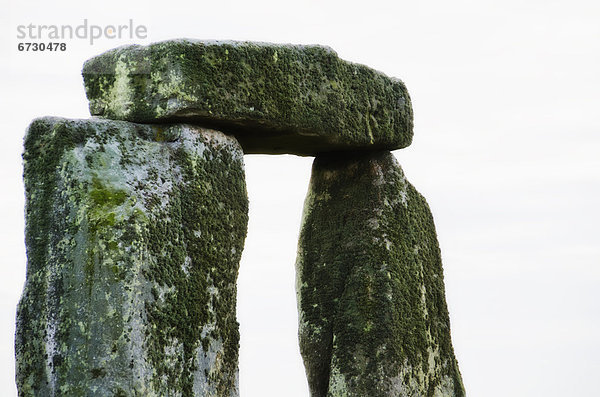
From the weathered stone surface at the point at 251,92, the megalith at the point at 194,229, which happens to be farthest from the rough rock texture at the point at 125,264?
the weathered stone surface at the point at 251,92

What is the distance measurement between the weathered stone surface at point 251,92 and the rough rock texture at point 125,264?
0.19 m

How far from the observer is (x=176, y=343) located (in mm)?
6199

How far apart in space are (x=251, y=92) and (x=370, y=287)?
1.82m

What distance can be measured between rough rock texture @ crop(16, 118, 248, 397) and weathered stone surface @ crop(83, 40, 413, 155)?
0.19m

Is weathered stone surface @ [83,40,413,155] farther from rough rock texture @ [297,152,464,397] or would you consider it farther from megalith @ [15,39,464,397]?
rough rock texture @ [297,152,464,397]

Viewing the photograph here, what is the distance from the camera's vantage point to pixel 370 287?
25.9 feet

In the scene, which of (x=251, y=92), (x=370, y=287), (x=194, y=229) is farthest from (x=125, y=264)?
(x=370, y=287)

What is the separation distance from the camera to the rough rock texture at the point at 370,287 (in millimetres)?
7812

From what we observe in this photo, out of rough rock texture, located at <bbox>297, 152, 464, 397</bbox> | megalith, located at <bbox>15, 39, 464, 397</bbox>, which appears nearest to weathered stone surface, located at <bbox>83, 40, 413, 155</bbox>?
megalith, located at <bbox>15, 39, 464, 397</bbox>

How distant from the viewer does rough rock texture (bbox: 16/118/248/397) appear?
5879 millimetres

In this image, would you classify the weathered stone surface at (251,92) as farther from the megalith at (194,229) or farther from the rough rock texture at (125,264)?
the rough rock texture at (125,264)

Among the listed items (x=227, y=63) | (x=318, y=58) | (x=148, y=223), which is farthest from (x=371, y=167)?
(x=148, y=223)

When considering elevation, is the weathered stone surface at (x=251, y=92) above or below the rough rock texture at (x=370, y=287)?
above

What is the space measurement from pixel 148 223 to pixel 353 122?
1970mm
